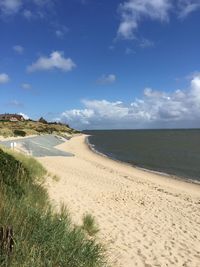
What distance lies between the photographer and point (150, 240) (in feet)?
31.3

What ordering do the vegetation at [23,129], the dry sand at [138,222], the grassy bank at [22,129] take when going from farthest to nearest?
the vegetation at [23,129]
the grassy bank at [22,129]
the dry sand at [138,222]

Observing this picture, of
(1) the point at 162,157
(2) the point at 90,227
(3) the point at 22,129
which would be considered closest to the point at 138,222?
(2) the point at 90,227

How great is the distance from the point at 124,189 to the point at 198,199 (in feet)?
12.6

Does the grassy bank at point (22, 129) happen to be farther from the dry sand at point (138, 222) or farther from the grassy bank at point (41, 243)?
the grassy bank at point (41, 243)

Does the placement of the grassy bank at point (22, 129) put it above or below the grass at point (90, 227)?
above

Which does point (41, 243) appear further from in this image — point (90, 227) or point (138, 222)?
point (138, 222)

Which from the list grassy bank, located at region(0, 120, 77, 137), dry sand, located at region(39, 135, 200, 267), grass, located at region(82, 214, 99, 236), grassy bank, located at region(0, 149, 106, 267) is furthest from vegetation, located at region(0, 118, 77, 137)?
grassy bank, located at region(0, 149, 106, 267)

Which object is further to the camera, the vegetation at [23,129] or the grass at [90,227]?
the vegetation at [23,129]

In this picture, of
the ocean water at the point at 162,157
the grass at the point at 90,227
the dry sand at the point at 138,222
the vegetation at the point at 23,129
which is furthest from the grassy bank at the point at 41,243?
the vegetation at the point at 23,129

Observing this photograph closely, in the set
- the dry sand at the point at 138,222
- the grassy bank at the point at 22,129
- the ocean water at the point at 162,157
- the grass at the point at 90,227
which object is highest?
the grassy bank at the point at 22,129

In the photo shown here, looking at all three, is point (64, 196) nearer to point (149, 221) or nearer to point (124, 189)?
point (149, 221)

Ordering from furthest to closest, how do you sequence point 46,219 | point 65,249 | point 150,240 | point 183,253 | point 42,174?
point 42,174
point 150,240
point 183,253
point 46,219
point 65,249

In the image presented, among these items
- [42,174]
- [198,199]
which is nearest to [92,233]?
[42,174]

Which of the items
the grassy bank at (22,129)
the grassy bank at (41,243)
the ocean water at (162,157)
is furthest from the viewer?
the grassy bank at (22,129)
